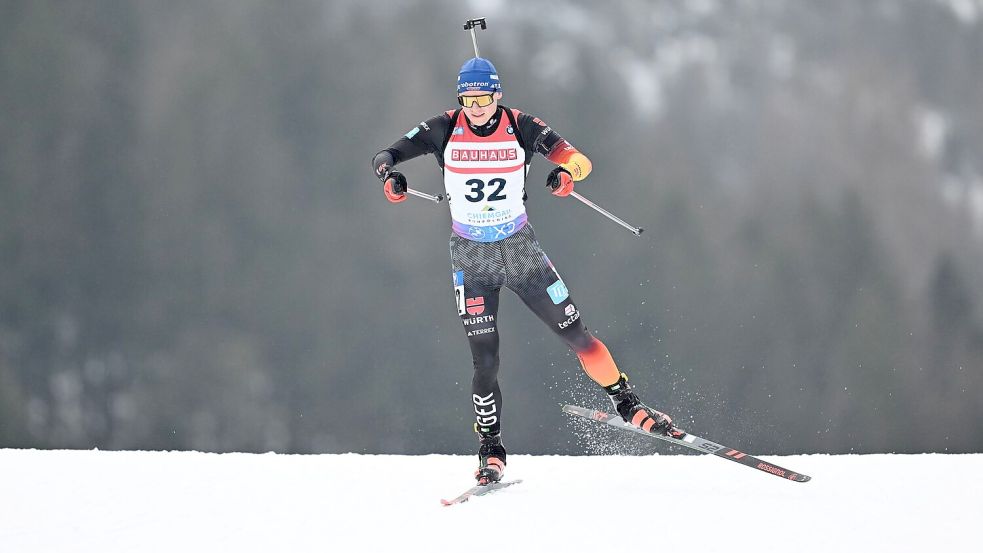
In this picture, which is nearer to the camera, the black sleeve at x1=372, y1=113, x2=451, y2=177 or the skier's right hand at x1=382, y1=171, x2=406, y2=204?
the skier's right hand at x1=382, y1=171, x2=406, y2=204

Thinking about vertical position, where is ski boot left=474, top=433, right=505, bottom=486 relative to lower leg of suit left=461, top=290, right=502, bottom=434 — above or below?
below

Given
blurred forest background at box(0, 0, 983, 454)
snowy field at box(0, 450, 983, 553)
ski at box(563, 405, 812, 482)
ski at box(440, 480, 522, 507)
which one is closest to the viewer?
snowy field at box(0, 450, 983, 553)

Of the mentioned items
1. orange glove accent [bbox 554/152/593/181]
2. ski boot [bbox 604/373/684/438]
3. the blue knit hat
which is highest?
the blue knit hat

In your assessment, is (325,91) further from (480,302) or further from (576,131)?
(480,302)

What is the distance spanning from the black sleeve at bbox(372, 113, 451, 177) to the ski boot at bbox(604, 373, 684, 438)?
1.23m

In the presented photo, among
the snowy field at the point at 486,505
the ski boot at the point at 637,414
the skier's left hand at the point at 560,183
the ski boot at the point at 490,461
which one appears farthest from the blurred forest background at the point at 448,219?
the skier's left hand at the point at 560,183

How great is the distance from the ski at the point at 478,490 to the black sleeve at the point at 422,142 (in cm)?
133

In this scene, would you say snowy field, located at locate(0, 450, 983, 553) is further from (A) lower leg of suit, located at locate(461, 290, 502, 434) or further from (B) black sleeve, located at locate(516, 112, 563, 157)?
(B) black sleeve, located at locate(516, 112, 563, 157)

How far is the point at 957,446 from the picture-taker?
479cm

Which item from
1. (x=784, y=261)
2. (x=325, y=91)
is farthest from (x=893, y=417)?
(x=325, y=91)

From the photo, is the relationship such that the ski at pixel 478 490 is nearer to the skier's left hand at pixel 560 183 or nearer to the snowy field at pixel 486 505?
the snowy field at pixel 486 505

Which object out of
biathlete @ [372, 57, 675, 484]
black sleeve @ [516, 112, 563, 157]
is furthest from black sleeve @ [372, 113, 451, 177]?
black sleeve @ [516, 112, 563, 157]

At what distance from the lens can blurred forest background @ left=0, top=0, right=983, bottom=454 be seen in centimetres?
462

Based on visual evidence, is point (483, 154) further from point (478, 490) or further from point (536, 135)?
point (478, 490)
